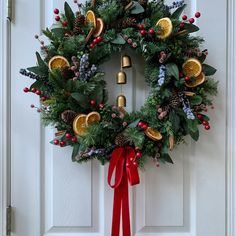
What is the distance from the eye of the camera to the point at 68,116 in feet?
3.00

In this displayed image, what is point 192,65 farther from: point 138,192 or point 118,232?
point 118,232

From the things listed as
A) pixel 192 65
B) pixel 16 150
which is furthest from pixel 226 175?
pixel 16 150

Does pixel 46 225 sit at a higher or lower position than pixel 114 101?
lower

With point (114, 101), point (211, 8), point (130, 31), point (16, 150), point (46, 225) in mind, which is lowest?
point (46, 225)

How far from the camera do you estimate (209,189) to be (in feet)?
3.50

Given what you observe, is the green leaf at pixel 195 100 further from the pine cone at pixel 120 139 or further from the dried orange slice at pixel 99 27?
the dried orange slice at pixel 99 27

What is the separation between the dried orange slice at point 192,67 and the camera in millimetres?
938

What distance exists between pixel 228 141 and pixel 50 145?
70 cm

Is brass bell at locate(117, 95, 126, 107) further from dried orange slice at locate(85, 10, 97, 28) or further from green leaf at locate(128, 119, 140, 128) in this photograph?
dried orange slice at locate(85, 10, 97, 28)

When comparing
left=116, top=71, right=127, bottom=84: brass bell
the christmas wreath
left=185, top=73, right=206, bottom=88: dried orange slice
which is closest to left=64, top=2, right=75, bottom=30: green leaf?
the christmas wreath

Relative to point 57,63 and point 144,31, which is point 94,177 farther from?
point 144,31

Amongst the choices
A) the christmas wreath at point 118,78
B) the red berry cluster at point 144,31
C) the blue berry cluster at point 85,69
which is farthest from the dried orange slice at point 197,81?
the blue berry cluster at point 85,69

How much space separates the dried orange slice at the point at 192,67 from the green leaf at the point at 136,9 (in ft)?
0.77

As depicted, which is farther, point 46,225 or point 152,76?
point 46,225
